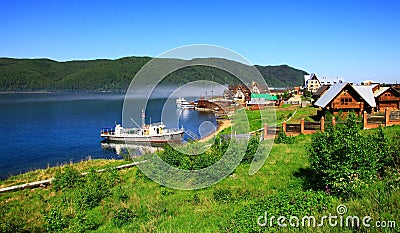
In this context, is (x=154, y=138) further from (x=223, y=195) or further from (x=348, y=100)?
(x=223, y=195)

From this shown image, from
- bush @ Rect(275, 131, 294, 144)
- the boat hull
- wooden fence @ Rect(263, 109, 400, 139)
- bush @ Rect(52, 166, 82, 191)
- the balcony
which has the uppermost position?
the balcony

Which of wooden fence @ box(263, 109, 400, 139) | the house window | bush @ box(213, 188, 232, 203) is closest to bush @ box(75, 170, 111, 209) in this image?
bush @ box(213, 188, 232, 203)

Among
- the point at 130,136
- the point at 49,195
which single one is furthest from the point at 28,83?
the point at 49,195

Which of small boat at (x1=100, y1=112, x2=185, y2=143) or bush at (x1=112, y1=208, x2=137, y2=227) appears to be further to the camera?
small boat at (x1=100, y1=112, x2=185, y2=143)

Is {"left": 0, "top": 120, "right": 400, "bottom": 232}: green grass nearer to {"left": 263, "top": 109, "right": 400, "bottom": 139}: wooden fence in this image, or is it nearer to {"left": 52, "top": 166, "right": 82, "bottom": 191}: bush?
{"left": 52, "top": 166, "right": 82, "bottom": 191}: bush

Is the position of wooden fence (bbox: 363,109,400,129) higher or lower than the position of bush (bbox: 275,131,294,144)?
higher

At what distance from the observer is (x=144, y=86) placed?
36.4ft

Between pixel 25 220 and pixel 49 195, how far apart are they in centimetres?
299

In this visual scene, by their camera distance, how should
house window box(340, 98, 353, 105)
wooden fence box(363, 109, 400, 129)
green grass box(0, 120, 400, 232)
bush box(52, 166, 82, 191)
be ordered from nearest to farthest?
green grass box(0, 120, 400, 232)
bush box(52, 166, 82, 191)
wooden fence box(363, 109, 400, 129)
house window box(340, 98, 353, 105)

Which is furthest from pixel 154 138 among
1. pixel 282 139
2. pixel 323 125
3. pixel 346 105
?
pixel 346 105

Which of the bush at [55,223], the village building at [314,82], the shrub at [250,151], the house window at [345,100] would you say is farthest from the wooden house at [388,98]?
the village building at [314,82]

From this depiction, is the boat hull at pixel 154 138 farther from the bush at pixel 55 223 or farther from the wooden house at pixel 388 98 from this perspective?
the bush at pixel 55 223

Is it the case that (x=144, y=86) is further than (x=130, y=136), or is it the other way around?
(x=130, y=136)

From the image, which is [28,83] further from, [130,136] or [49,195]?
[49,195]
